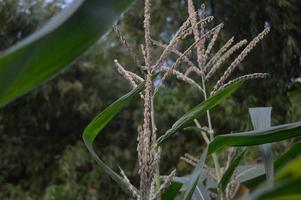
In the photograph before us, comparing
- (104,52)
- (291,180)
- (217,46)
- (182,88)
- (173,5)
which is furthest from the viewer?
(104,52)

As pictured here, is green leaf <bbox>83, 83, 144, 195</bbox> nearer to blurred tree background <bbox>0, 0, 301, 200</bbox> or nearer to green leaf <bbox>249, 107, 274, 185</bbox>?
green leaf <bbox>249, 107, 274, 185</bbox>

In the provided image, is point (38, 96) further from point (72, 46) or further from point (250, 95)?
point (72, 46)

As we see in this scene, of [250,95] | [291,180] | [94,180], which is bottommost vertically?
[94,180]

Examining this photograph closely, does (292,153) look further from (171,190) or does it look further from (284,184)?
(284,184)

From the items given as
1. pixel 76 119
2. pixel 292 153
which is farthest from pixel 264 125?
pixel 76 119

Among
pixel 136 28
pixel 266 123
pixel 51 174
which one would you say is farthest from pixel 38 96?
pixel 266 123

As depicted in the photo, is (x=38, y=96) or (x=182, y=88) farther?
(x=38, y=96)
